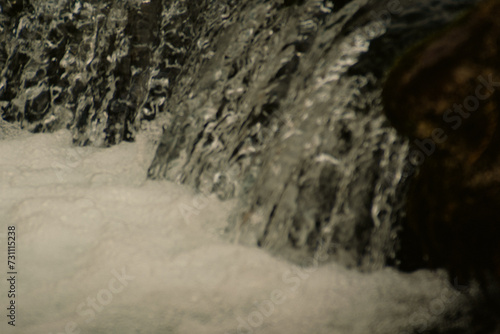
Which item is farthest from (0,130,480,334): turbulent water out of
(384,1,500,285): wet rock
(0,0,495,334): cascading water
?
(384,1,500,285): wet rock

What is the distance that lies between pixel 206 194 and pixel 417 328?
0.88 metres

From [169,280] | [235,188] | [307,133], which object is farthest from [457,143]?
[169,280]

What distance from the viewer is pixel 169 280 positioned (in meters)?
1.26

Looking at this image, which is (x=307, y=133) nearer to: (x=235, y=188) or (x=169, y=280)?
Result: (x=235, y=188)

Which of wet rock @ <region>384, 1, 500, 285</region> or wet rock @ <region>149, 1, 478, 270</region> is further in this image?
wet rock @ <region>149, 1, 478, 270</region>

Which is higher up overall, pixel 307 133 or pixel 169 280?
pixel 307 133

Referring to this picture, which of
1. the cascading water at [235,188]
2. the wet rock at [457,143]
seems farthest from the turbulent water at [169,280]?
the wet rock at [457,143]

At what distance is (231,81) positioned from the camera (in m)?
1.84

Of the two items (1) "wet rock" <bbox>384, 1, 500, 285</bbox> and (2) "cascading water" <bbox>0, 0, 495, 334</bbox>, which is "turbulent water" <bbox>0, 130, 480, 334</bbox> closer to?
(2) "cascading water" <bbox>0, 0, 495, 334</bbox>

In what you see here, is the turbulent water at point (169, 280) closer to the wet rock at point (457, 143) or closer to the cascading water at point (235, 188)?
the cascading water at point (235, 188)

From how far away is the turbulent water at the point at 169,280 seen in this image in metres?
1.10

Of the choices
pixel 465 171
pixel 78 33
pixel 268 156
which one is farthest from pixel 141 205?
pixel 78 33

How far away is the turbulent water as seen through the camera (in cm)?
110

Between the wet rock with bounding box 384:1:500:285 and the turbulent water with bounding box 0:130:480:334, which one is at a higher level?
the wet rock with bounding box 384:1:500:285
